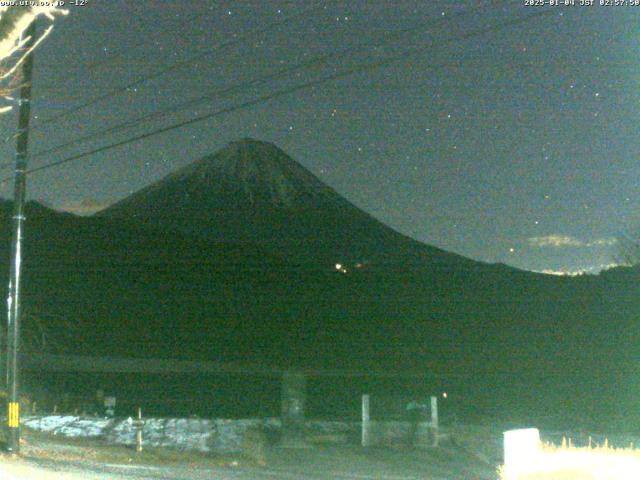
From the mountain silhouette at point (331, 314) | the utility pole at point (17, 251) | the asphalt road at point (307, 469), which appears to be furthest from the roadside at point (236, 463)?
the mountain silhouette at point (331, 314)

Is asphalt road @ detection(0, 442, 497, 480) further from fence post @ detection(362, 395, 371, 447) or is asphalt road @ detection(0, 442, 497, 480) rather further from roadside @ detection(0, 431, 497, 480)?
fence post @ detection(362, 395, 371, 447)

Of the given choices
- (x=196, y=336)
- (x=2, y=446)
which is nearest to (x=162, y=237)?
(x=196, y=336)

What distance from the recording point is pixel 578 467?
1248cm

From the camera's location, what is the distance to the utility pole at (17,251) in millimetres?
14367

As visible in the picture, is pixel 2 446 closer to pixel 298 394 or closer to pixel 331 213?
pixel 298 394

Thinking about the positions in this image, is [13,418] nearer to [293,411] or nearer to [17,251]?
[17,251]

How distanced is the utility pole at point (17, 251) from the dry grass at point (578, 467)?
8.06 meters

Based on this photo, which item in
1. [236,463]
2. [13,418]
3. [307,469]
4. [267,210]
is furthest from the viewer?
[267,210]

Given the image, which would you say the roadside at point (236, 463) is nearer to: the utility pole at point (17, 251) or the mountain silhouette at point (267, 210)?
the utility pole at point (17, 251)

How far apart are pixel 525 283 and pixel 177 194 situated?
66.2 m

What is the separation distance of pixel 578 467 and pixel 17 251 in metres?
9.82

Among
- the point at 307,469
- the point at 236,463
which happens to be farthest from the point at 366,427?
the point at 236,463

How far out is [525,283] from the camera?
80.8 meters

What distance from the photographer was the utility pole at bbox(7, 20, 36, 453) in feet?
47.1
